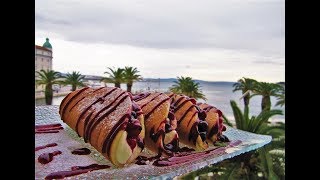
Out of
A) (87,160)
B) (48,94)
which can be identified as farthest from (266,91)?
(87,160)

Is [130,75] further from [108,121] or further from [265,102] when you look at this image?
[265,102]

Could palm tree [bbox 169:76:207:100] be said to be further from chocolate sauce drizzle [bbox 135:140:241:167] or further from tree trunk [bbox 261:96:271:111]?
tree trunk [bbox 261:96:271:111]

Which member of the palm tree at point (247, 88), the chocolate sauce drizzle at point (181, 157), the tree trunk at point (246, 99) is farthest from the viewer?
the tree trunk at point (246, 99)

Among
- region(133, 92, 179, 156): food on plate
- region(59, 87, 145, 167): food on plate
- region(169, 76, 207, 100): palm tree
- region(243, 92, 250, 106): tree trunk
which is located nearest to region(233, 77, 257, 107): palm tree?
region(243, 92, 250, 106): tree trunk

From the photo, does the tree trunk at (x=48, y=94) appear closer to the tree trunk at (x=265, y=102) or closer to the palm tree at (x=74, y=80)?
the palm tree at (x=74, y=80)

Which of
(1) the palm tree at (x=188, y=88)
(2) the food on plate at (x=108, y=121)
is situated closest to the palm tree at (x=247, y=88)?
(1) the palm tree at (x=188, y=88)
